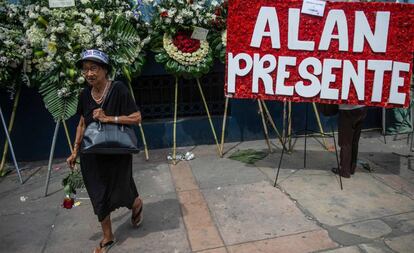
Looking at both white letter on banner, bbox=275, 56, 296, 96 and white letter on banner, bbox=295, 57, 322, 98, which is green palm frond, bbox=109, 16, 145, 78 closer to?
white letter on banner, bbox=275, 56, 296, 96

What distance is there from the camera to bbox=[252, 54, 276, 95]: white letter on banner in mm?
4289

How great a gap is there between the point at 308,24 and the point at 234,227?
229 cm

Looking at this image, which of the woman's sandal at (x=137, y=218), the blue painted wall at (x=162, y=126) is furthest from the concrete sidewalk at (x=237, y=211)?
the blue painted wall at (x=162, y=126)

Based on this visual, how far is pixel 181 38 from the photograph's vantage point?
17.0 feet

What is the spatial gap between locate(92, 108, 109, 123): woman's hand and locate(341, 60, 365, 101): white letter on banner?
2.63 m

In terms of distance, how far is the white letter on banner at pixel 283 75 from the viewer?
4.26m

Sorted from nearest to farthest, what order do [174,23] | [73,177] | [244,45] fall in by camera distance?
[73,177], [244,45], [174,23]

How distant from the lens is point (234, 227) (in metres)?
3.71

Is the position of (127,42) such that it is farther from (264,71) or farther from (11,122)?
(11,122)

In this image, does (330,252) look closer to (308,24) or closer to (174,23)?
(308,24)

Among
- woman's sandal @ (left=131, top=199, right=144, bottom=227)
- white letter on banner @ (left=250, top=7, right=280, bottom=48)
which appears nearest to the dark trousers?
white letter on banner @ (left=250, top=7, right=280, bottom=48)

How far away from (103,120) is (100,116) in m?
0.04

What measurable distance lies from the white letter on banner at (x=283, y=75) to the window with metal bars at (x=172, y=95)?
1975mm

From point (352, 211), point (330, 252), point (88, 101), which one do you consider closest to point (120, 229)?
point (88, 101)
